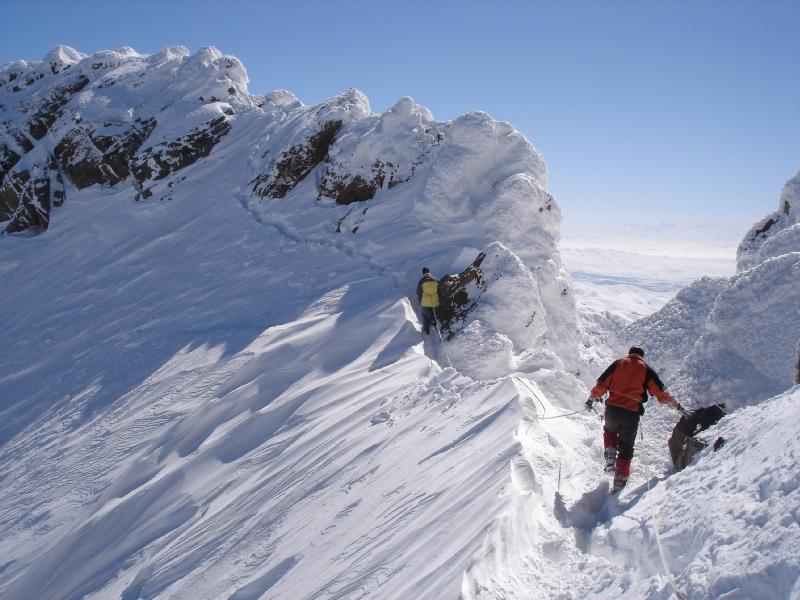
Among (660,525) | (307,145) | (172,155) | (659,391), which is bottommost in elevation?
(660,525)

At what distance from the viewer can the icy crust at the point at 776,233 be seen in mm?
10516

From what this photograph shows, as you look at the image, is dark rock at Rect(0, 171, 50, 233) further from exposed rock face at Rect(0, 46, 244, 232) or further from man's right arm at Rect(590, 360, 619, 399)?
man's right arm at Rect(590, 360, 619, 399)

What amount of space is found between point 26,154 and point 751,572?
104 ft

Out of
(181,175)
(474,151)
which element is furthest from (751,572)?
(181,175)

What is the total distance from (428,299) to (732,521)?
24.5ft

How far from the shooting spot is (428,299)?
10.8 metres

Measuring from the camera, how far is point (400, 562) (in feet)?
16.7

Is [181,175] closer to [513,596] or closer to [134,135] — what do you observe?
[134,135]

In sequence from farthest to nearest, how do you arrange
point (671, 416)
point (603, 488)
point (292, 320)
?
point (292, 320)
point (671, 416)
point (603, 488)

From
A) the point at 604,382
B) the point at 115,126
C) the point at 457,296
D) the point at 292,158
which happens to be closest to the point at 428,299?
the point at 457,296

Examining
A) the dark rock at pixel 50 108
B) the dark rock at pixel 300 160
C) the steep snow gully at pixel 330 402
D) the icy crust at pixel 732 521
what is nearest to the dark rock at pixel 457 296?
the steep snow gully at pixel 330 402

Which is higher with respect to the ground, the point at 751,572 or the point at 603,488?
the point at 751,572

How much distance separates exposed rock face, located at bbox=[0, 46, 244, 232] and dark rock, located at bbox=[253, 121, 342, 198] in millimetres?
5961

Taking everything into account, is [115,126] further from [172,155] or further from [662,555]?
[662,555]
